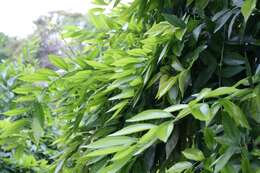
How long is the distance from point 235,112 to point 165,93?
20 cm

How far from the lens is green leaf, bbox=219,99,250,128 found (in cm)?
47

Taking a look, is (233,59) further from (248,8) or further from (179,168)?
(179,168)

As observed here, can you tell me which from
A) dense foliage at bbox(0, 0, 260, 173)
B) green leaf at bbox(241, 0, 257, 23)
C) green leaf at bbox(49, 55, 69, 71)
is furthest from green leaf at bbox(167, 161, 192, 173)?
green leaf at bbox(49, 55, 69, 71)

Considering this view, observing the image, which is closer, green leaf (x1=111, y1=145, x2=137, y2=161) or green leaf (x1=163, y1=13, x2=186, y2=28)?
green leaf (x1=111, y1=145, x2=137, y2=161)

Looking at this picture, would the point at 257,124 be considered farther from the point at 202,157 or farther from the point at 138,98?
the point at 138,98

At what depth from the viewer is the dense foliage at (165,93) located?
50 centimetres

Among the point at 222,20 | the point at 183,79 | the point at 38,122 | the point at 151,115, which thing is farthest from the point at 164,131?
the point at 38,122

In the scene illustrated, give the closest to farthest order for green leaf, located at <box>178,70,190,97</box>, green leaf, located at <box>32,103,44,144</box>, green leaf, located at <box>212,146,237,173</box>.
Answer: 1. green leaf, located at <box>212,146,237,173</box>
2. green leaf, located at <box>178,70,190,97</box>
3. green leaf, located at <box>32,103,44,144</box>

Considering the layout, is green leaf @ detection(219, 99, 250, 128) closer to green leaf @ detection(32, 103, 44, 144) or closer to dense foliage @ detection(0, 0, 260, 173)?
dense foliage @ detection(0, 0, 260, 173)

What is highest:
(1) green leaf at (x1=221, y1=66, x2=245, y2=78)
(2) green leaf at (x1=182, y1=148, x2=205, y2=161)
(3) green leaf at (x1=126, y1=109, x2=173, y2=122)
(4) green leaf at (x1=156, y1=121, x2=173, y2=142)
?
(1) green leaf at (x1=221, y1=66, x2=245, y2=78)

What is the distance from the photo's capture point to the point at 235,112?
1.55ft

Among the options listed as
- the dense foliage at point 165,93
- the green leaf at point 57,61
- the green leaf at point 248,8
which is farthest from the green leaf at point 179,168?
the green leaf at point 57,61

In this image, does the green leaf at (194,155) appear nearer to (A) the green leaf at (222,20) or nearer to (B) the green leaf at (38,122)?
(A) the green leaf at (222,20)

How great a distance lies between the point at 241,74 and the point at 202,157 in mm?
223
